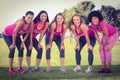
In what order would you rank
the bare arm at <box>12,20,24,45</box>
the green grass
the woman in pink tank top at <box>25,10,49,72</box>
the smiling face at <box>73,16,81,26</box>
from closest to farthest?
the green grass < the bare arm at <box>12,20,24,45</box> < the woman in pink tank top at <box>25,10,49,72</box> < the smiling face at <box>73,16,81,26</box>

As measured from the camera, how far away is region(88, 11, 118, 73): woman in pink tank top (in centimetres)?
388

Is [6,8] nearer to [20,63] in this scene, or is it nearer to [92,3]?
[20,63]

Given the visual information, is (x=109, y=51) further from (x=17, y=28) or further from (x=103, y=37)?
(x=17, y=28)

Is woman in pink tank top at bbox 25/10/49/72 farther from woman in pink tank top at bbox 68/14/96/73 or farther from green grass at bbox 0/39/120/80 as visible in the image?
woman in pink tank top at bbox 68/14/96/73

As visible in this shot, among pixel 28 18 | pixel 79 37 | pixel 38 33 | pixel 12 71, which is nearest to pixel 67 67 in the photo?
pixel 79 37

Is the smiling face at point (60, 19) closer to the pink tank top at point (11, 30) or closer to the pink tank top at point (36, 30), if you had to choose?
the pink tank top at point (36, 30)

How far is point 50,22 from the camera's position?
3.77m

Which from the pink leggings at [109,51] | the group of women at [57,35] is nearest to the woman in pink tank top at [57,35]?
the group of women at [57,35]

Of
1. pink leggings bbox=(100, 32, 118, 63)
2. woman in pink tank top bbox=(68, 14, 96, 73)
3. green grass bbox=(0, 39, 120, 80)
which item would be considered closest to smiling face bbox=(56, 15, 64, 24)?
woman in pink tank top bbox=(68, 14, 96, 73)

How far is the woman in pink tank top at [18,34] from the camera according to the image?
3.61m

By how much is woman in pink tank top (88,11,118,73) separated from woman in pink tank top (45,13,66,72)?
1.57 ft

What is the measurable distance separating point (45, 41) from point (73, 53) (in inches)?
19.2

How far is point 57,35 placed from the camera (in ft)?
12.6

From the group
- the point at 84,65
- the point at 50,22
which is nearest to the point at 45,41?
the point at 50,22
